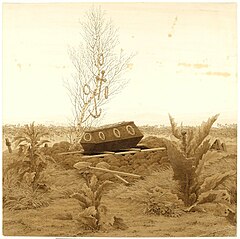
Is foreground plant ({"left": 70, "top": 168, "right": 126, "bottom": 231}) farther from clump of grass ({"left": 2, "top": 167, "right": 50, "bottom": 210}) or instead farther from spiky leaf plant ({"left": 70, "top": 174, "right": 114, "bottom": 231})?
clump of grass ({"left": 2, "top": 167, "right": 50, "bottom": 210})

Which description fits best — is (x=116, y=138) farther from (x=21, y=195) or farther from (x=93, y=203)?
(x=21, y=195)

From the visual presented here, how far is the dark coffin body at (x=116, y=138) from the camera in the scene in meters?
2.02

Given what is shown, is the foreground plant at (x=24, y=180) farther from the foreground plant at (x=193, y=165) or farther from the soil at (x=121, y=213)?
the foreground plant at (x=193, y=165)

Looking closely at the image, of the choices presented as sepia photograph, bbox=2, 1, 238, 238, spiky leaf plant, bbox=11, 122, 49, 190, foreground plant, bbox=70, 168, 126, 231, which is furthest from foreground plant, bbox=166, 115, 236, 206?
spiky leaf plant, bbox=11, 122, 49, 190

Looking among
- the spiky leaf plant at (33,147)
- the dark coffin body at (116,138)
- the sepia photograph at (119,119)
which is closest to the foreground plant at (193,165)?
the sepia photograph at (119,119)

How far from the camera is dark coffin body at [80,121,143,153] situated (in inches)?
79.4

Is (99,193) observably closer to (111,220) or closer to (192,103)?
(111,220)

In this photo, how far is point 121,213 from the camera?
78.9 inches

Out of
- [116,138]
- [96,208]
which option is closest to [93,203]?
[96,208]

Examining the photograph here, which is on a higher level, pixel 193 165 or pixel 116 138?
pixel 116 138

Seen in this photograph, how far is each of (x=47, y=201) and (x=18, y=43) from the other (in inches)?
25.4

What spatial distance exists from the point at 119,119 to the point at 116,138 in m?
0.08

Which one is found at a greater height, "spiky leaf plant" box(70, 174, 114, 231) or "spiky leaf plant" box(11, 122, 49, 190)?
"spiky leaf plant" box(11, 122, 49, 190)

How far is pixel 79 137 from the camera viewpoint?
2.04 metres
